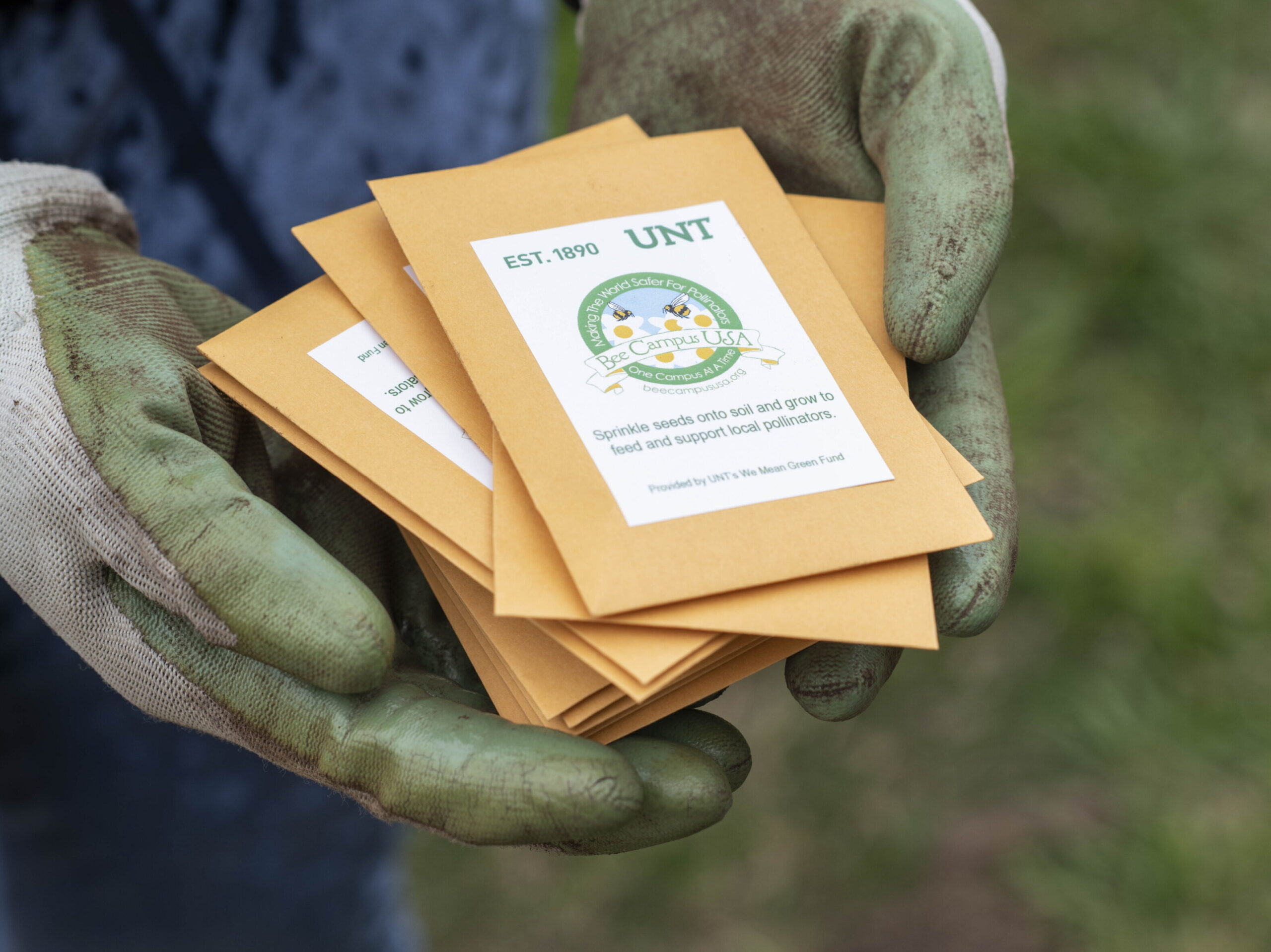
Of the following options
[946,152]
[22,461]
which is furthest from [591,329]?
[22,461]

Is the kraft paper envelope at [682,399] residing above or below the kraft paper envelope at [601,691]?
above

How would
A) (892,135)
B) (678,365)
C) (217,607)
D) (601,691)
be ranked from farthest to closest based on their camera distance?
(892,135), (678,365), (601,691), (217,607)

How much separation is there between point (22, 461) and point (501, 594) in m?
0.53

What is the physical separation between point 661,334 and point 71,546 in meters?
0.69

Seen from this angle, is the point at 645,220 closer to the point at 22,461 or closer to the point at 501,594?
the point at 501,594

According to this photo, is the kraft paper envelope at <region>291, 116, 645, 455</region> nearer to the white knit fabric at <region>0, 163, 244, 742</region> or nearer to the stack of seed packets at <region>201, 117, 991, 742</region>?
the stack of seed packets at <region>201, 117, 991, 742</region>

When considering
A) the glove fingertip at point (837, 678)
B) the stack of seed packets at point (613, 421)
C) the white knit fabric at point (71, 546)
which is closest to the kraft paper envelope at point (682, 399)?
the stack of seed packets at point (613, 421)

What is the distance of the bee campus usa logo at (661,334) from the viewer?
3.99 ft

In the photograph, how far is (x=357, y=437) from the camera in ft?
3.87

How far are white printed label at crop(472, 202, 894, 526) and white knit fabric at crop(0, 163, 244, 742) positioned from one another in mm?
467

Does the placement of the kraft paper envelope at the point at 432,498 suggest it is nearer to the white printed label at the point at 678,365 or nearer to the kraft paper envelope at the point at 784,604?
the kraft paper envelope at the point at 784,604

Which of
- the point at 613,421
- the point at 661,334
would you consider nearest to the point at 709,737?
the point at 613,421

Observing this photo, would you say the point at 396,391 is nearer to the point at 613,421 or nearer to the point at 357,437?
the point at 357,437

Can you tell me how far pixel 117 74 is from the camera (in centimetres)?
153
